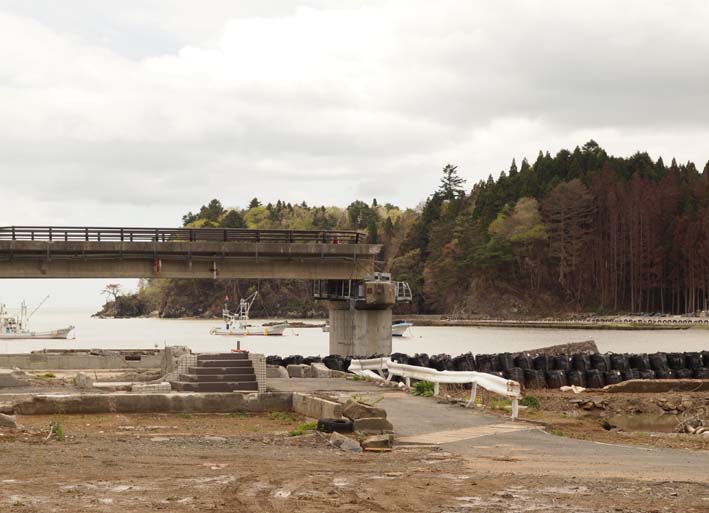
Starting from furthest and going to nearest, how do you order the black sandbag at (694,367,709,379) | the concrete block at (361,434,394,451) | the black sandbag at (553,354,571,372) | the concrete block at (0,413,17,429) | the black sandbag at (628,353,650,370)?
the black sandbag at (628,353,650,370) → the black sandbag at (694,367,709,379) → the black sandbag at (553,354,571,372) → the concrete block at (0,413,17,429) → the concrete block at (361,434,394,451)

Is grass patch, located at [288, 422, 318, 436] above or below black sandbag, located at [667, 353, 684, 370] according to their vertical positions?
below

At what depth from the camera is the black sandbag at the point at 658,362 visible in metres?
39.9

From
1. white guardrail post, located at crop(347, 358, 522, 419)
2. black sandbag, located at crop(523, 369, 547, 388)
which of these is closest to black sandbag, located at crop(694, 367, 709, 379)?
black sandbag, located at crop(523, 369, 547, 388)

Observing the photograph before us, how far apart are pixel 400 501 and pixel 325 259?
40334mm

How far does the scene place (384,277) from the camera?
5247 cm

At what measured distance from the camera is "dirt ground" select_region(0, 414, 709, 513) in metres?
11.3

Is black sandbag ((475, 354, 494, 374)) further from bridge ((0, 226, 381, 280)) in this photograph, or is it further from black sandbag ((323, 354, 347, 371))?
bridge ((0, 226, 381, 280))

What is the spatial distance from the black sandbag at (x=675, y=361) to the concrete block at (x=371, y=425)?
25.1 m

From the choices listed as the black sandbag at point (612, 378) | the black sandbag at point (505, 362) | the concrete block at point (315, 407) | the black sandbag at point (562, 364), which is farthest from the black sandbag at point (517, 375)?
the concrete block at point (315, 407)

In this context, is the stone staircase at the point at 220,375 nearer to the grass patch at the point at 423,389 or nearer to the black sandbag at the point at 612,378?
the grass patch at the point at 423,389

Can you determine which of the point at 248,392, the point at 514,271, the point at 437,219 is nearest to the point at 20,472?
the point at 248,392

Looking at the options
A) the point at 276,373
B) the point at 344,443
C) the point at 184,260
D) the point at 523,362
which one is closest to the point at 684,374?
the point at 523,362

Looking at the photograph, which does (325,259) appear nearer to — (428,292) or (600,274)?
(600,274)

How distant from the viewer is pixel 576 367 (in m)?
37.7
